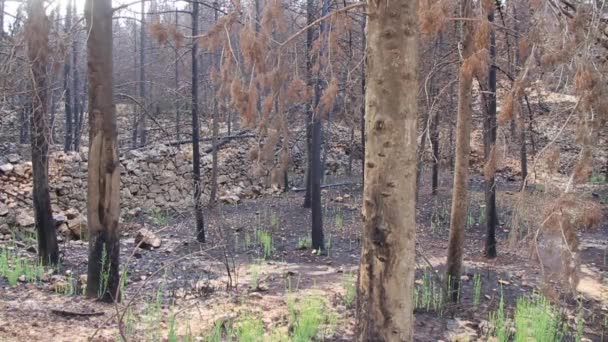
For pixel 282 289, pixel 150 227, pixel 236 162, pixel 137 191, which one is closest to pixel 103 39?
pixel 282 289

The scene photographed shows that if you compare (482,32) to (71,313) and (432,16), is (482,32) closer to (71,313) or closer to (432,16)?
(432,16)

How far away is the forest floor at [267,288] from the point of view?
4.50 metres

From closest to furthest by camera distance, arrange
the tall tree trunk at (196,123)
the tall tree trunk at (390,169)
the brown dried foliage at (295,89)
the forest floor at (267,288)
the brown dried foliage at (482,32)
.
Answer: the tall tree trunk at (390,169) → the brown dried foliage at (482,32) → the forest floor at (267,288) → the brown dried foliage at (295,89) → the tall tree trunk at (196,123)

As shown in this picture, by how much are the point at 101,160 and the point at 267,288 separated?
2.55 m

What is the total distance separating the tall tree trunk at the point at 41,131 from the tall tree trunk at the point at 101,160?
93 cm

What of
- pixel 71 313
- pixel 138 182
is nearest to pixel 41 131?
pixel 71 313

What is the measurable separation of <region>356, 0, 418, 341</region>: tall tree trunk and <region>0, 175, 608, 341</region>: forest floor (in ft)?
4.54

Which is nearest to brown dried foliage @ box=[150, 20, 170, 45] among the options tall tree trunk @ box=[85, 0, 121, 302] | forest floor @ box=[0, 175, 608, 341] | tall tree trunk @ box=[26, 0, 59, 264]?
tall tree trunk @ box=[85, 0, 121, 302]

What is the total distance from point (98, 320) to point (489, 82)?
7.16m

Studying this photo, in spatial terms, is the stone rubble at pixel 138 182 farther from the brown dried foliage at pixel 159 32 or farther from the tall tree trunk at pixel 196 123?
the brown dried foliage at pixel 159 32

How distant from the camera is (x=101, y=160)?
5.30m

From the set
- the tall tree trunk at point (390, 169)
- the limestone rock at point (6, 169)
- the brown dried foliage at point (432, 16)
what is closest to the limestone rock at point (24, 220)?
the limestone rock at point (6, 169)

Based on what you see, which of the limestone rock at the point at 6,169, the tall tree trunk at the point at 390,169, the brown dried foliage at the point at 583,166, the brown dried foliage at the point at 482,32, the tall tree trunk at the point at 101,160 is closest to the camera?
the tall tree trunk at the point at 390,169

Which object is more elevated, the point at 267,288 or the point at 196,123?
the point at 196,123
